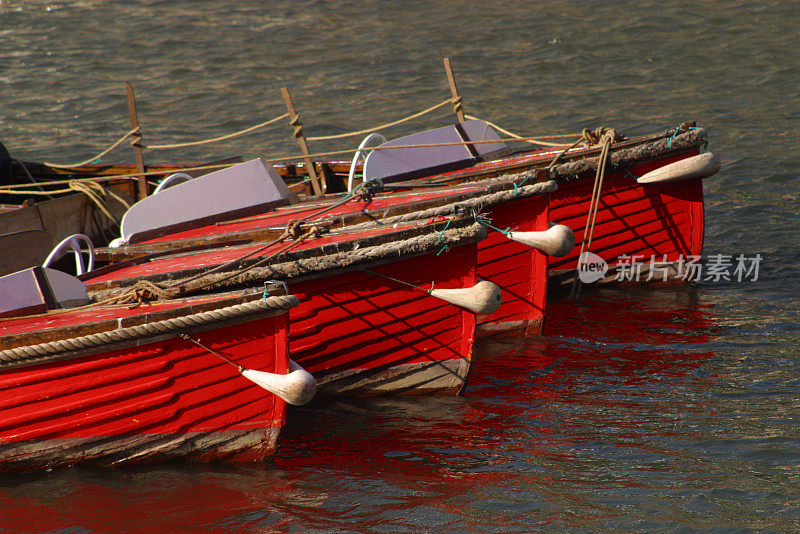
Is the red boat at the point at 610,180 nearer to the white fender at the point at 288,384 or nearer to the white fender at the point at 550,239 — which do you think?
the white fender at the point at 550,239

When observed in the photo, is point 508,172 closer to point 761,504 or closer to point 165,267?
point 165,267

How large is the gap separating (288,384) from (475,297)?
1.74m

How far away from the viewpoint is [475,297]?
6.61 metres

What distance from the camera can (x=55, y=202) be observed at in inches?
375

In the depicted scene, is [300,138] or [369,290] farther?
[300,138]

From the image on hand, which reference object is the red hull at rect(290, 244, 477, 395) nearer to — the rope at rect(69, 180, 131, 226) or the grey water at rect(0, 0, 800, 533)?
the grey water at rect(0, 0, 800, 533)

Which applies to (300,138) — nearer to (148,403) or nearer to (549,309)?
(549,309)

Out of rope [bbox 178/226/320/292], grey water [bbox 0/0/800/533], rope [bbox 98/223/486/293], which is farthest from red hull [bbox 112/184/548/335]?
rope [bbox 178/226/320/292]

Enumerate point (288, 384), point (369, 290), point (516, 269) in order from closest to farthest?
point (288, 384)
point (369, 290)
point (516, 269)

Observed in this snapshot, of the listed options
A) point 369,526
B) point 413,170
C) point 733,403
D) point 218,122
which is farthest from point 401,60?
point 369,526

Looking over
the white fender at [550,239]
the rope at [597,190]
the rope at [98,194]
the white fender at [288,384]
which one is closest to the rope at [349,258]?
the white fender at [288,384]

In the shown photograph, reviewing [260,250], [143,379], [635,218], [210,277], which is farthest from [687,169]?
[143,379]

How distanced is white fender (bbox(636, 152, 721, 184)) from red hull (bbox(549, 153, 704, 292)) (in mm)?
164

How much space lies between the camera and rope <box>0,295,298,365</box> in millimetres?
5344
